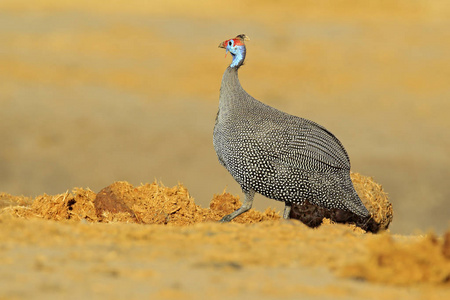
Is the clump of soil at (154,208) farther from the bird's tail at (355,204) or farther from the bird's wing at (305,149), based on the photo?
the bird's wing at (305,149)

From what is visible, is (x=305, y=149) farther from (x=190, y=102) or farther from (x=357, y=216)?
(x=190, y=102)

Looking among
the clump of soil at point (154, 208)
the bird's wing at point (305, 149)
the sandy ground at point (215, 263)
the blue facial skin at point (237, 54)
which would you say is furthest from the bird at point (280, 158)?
the sandy ground at point (215, 263)

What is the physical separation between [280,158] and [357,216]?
4.62ft

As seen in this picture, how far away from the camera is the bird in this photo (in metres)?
7.19

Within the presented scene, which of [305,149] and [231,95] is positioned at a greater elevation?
[231,95]

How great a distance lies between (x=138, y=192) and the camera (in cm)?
793

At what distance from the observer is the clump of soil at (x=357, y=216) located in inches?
318

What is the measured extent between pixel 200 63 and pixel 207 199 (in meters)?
7.62

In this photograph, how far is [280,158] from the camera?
283 inches

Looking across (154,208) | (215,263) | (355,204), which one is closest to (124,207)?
(154,208)

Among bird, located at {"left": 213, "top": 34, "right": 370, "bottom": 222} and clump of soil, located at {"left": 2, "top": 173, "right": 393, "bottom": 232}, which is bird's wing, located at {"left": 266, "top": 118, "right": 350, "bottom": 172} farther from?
clump of soil, located at {"left": 2, "top": 173, "right": 393, "bottom": 232}

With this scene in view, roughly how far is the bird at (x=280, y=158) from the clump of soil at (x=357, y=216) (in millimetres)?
498

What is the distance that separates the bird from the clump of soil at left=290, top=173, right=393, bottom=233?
1.63 feet

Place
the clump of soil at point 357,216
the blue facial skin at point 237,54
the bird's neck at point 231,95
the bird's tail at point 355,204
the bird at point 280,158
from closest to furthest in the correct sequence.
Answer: the bird at point 280,158, the bird's tail at point 355,204, the bird's neck at point 231,95, the blue facial skin at point 237,54, the clump of soil at point 357,216
